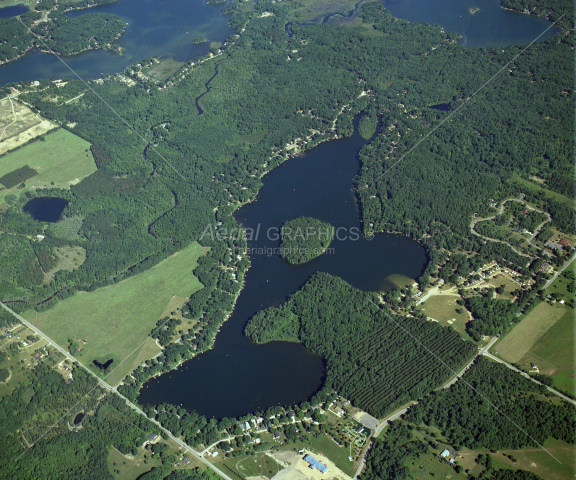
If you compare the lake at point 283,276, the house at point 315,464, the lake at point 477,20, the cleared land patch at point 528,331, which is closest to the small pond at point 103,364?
the lake at point 283,276

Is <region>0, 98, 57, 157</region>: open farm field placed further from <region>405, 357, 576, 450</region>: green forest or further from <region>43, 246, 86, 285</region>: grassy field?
<region>405, 357, 576, 450</region>: green forest

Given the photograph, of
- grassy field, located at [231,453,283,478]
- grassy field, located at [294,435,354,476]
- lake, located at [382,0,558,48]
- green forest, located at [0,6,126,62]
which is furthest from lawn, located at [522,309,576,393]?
green forest, located at [0,6,126,62]

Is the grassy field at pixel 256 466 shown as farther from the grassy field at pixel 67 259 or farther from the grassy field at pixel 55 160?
the grassy field at pixel 55 160

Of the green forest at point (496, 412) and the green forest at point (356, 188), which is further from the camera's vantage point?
the green forest at point (356, 188)

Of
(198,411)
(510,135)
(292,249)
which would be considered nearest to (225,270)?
(292,249)

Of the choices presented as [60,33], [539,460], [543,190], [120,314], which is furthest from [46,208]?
[539,460]

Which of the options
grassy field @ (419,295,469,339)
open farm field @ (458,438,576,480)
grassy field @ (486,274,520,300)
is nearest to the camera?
open farm field @ (458,438,576,480)

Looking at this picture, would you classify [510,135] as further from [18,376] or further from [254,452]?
[18,376]
